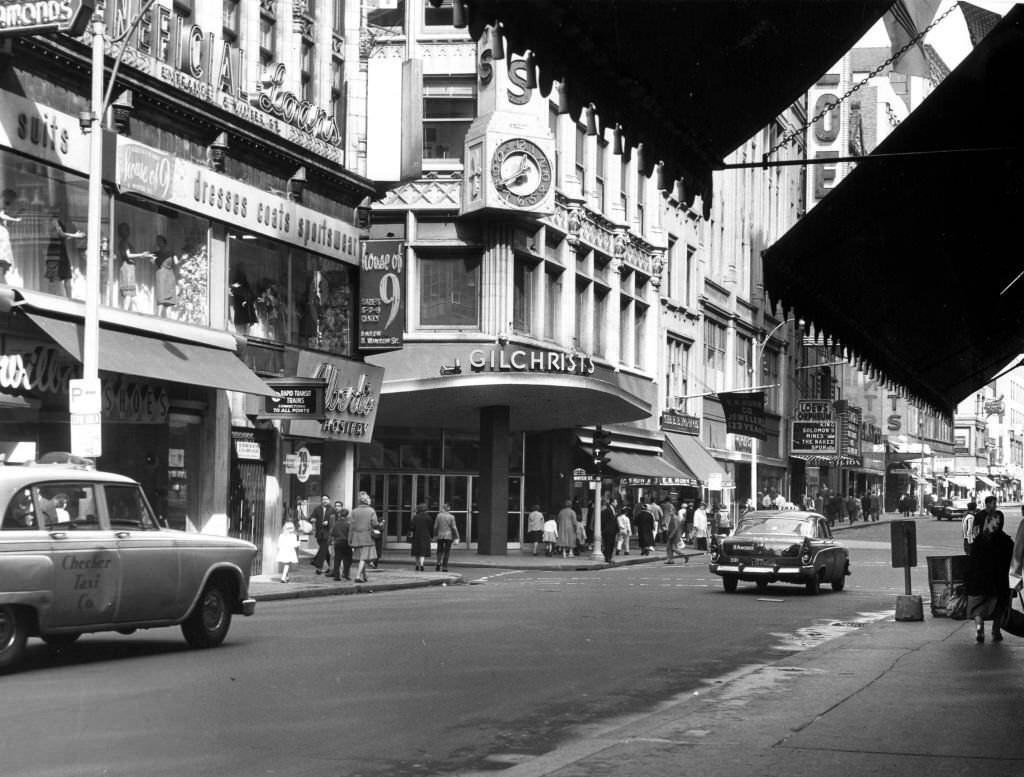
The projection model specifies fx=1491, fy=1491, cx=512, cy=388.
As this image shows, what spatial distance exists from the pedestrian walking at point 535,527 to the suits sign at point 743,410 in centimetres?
1136

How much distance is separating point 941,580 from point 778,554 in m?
6.23

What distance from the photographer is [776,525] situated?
30.2m

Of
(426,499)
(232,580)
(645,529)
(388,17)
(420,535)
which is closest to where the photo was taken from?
(232,580)

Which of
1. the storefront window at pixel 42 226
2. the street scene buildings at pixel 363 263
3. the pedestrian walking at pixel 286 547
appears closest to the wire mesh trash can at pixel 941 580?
the street scene buildings at pixel 363 263

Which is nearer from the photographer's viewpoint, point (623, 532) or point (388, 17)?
point (623, 532)

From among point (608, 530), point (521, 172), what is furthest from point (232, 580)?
point (521, 172)

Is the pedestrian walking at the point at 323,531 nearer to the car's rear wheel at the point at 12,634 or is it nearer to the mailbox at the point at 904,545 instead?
the mailbox at the point at 904,545

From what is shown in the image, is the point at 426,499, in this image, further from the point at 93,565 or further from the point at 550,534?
the point at 93,565

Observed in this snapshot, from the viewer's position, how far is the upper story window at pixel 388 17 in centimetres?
4778

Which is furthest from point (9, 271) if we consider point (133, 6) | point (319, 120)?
point (319, 120)

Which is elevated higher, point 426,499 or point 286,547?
point 426,499

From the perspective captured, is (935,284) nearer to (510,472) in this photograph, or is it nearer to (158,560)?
(158,560)

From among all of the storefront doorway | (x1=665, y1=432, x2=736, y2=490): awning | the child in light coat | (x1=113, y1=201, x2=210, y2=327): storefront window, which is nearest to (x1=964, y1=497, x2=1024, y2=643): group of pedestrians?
(x1=113, y1=201, x2=210, y2=327): storefront window

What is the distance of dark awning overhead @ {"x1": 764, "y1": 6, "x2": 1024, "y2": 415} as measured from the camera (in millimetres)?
9250
